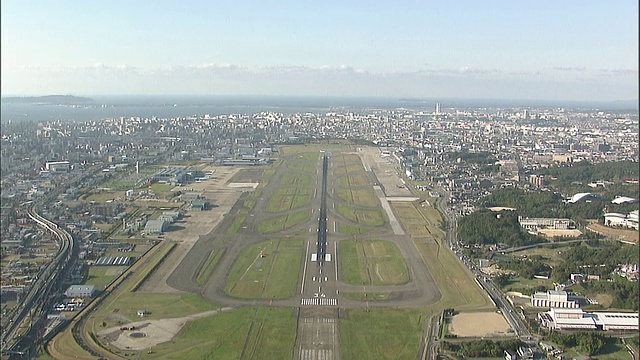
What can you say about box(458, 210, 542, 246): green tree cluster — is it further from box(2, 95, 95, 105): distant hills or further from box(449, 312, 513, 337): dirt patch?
box(2, 95, 95, 105): distant hills

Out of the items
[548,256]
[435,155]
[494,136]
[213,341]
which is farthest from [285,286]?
[494,136]

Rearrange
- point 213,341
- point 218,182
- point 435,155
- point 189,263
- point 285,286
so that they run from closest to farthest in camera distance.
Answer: point 213,341
point 285,286
point 189,263
point 218,182
point 435,155

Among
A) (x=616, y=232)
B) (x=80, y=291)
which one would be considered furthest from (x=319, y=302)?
(x=616, y=232)

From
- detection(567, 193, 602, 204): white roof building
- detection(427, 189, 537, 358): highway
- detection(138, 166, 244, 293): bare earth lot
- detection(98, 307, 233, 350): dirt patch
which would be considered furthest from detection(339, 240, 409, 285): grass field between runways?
detection(567, 193, 602, 204): white roof building

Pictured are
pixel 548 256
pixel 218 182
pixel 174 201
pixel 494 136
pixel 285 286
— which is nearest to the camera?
pixel 285 286

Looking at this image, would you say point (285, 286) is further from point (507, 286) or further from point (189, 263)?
point (507, 286)

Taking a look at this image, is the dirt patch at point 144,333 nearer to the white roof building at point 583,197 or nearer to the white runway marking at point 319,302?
the white runway marking at point 319,302

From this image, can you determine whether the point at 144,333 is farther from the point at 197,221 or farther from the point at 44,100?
the point at 44,100
